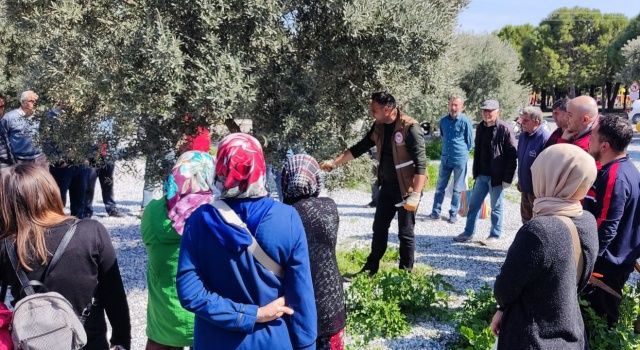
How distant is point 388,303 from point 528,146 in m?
2.77

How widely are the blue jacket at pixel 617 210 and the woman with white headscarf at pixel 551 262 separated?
116 cm

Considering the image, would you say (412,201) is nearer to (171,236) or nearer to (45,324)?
Result: (171,236)

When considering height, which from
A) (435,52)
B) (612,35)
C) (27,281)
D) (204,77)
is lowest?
(27,281)

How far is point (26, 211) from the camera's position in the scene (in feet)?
7.38

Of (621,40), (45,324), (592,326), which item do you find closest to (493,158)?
(592,326)

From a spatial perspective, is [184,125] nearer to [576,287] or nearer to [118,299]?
[118,299]

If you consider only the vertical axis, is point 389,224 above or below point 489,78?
below

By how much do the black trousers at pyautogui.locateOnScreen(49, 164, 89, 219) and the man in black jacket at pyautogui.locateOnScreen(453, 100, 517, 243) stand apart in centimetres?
586

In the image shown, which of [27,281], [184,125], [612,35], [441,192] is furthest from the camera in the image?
[612,35]

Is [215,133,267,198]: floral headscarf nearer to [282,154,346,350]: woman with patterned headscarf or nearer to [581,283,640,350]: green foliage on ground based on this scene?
[282,154,346,350]: woman with patterned headscarf

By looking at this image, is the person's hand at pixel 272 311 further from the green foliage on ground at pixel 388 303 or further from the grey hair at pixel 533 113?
the grey hair at pixel 533 113

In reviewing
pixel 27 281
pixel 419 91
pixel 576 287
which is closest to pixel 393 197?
pixel 419 91

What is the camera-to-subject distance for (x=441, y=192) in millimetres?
9250

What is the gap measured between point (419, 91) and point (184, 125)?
103 inches
